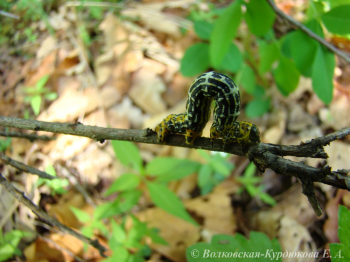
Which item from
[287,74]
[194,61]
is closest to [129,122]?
[194,61]

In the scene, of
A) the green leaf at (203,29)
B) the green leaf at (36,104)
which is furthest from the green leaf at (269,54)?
the green leaf at (36,104)

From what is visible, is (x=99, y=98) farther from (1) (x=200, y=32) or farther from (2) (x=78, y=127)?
(2) (x=78, y=127)

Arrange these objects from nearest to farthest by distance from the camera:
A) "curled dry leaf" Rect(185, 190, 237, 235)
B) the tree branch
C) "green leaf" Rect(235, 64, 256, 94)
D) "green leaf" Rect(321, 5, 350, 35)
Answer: the tree branch → "green leaf" Rect(321, 5, 350, 35) → "curled dry leaf" Rect(185, 190, 237, 235) → "green leaf" Rect(235, 64, 256, 94)

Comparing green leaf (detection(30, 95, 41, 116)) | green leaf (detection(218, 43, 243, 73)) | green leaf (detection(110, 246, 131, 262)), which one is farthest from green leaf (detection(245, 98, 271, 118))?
green leaf (detection(30, 95, 41, 116))

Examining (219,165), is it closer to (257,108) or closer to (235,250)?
(257,108)

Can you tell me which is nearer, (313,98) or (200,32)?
(200,32)

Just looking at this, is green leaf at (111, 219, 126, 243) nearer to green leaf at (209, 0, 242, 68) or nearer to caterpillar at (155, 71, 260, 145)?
caterpillar at (155, 71, 260, 145)

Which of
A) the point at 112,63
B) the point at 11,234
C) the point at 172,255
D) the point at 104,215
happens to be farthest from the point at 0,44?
the point at 172,255
